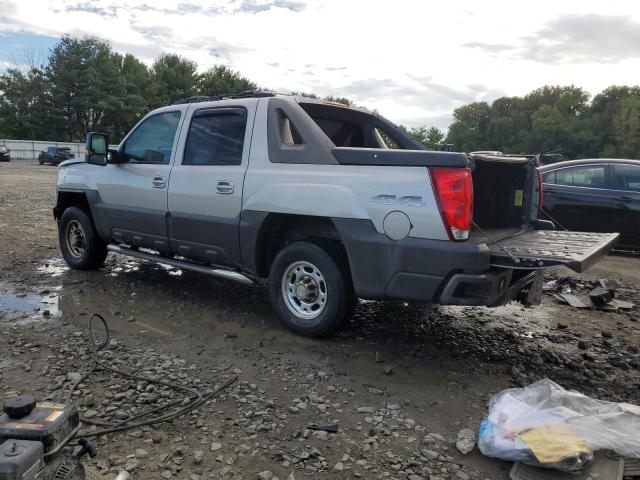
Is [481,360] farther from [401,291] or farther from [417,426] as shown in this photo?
[417,426]

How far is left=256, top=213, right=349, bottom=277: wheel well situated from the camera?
4160 millimetres

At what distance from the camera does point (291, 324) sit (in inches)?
171

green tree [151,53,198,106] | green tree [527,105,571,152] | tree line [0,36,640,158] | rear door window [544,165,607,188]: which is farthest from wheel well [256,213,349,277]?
green tree [527,105,571,152]

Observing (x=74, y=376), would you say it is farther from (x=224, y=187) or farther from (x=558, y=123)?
(x=558, y=123)

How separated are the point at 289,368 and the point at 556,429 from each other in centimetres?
184

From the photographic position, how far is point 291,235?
4480mm

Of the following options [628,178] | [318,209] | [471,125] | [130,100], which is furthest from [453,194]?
[471,125]

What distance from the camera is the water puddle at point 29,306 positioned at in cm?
478

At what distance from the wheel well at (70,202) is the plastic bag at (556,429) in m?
5.41

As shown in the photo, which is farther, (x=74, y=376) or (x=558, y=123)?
(x=558, y=123)

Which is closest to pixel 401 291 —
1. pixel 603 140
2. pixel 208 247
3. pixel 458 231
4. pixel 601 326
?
pixel 458 231

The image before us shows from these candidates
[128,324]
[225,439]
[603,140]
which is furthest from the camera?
[603,140]

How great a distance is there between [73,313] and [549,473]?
425 centimetres

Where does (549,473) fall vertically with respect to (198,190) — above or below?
below
